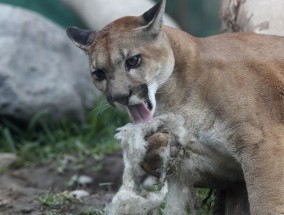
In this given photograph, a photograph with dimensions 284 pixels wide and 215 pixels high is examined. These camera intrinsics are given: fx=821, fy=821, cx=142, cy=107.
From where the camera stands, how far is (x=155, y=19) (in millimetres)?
4594

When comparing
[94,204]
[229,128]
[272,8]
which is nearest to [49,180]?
[94,204]

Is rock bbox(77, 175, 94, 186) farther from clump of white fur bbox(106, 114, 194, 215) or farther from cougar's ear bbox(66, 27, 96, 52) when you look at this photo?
clump of white fur bbox(106, 114, 194, 215)

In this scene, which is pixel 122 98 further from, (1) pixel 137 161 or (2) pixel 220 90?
(2) pixel 220 90

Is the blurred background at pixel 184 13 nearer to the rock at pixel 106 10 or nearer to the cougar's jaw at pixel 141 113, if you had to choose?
the rock at pixel 106 10

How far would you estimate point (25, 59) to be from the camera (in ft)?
27.7

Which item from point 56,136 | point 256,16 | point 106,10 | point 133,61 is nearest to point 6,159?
point 56,136

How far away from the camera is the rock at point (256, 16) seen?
18.4ft

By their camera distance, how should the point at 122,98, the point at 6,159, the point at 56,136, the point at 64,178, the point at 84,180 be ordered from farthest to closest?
the point at 56,136
the point at 6,159
the point at 64,178
the point at 84,180
the point at 122,98

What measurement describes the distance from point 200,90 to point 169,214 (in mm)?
736

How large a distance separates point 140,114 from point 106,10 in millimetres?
4022

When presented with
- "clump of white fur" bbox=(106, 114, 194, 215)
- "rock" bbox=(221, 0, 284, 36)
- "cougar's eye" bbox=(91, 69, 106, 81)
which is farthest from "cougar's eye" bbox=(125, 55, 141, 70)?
"rock" bbox=(221, 0, 284, 36)

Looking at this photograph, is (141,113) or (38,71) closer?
(141,113)

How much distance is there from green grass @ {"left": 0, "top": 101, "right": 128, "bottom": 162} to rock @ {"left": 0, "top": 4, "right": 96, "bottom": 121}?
113 millimetres

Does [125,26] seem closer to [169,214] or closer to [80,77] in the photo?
[169,214]
